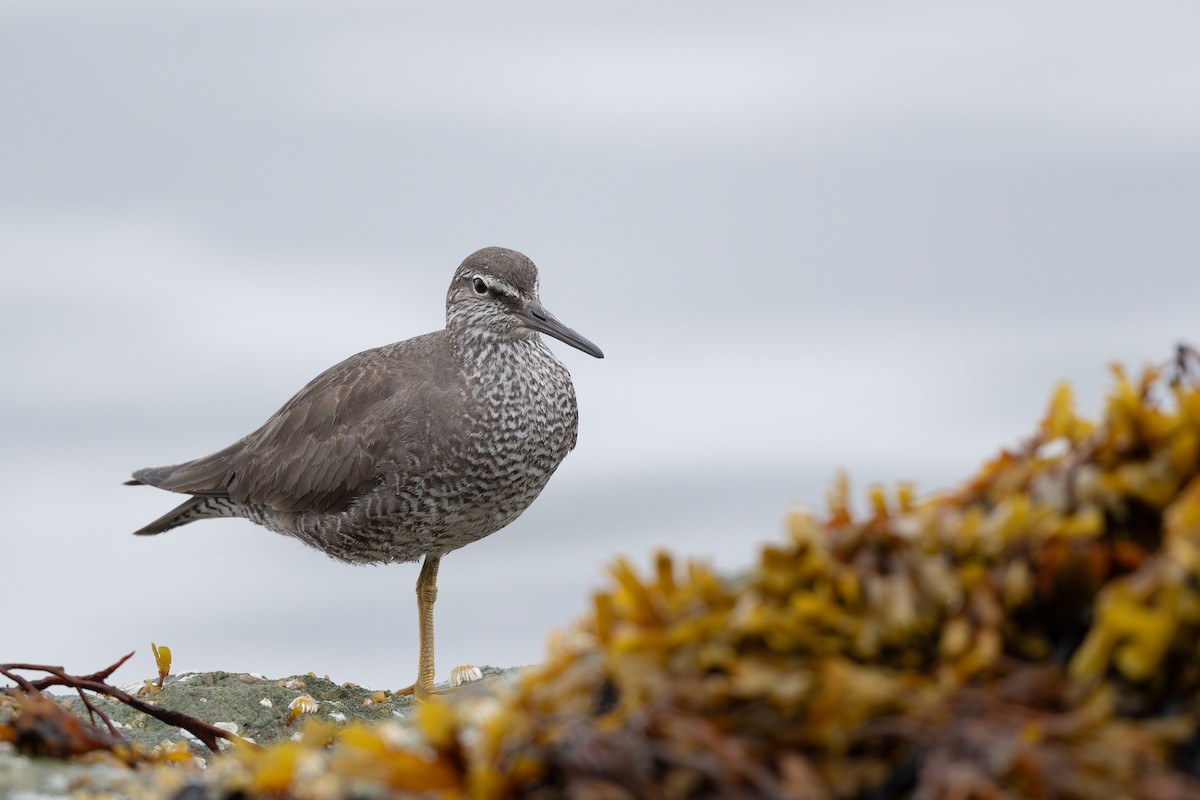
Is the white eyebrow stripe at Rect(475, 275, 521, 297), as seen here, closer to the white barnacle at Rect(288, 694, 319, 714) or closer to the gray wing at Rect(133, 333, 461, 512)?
the gray wing at Rect(133, 333, 461, 512)

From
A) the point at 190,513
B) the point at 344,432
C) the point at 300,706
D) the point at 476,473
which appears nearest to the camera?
the point at 300,706

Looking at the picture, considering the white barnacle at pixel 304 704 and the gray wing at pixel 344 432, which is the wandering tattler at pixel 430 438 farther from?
the white barnacle at pixel 304 704

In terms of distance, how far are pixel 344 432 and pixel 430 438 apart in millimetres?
708

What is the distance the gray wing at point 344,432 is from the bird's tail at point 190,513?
0.17 meters

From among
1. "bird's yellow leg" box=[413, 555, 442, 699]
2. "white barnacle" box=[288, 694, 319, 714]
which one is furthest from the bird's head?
"white barnacle" box=[288, 694, 319, 714]

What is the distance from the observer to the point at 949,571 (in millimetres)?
2326

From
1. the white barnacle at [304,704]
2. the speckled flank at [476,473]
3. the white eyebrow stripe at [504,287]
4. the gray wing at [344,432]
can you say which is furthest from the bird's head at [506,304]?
the white barnacle at [304,704]

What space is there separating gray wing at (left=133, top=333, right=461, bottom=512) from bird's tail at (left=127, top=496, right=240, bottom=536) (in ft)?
0.54

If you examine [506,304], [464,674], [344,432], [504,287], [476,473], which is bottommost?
[464,674]

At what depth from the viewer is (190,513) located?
10.0 meters

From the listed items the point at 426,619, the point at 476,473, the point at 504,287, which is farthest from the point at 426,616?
the point at 504,287

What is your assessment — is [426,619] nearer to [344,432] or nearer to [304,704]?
[344,432]

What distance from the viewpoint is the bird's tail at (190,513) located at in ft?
31.8

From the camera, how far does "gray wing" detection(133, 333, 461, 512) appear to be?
820 cm
